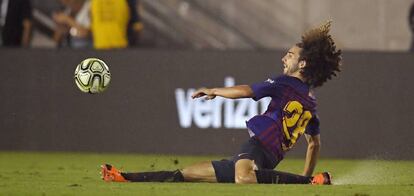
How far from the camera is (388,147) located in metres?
17.2

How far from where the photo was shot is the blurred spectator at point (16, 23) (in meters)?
19.2

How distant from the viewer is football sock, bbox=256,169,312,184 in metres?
11.4

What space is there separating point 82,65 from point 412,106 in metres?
6.36

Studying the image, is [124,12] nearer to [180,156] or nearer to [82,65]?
[180,156]

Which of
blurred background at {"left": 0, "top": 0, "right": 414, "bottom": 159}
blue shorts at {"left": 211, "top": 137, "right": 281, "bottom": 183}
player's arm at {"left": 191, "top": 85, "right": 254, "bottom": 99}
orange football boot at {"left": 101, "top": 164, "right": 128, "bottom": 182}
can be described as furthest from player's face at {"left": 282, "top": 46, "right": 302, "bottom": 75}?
blurred background at {"left": 0, "top": 0, "right": 414, "bottom": 159}

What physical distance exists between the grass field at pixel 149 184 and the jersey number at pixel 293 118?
562 mm

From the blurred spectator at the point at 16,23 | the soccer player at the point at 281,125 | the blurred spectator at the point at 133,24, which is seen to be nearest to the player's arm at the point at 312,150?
the soccer player at the point at 281,125

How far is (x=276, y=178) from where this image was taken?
11547 mm

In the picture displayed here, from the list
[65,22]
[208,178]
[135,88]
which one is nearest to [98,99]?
[135,88]

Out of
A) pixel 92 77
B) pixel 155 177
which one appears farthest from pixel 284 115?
pixel 92 77

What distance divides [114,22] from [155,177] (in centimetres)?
734

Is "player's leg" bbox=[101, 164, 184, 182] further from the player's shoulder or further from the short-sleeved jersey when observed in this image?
the player's shoulder

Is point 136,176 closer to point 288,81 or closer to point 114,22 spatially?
point 288,81

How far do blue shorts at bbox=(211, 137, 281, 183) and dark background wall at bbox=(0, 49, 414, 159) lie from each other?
5883mm
